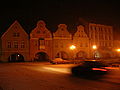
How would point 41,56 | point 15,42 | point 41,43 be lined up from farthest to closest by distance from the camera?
point 41,56
point 41,43
point 15,42

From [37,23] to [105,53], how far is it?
26.3m

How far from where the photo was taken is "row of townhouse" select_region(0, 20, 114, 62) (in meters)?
50.5

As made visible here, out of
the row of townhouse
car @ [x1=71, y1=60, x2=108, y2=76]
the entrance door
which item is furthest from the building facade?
car @ [x1=71, y1=60, x2=108, y2=76]

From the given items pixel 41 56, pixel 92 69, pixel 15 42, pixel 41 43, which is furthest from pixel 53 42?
pixel 92 69

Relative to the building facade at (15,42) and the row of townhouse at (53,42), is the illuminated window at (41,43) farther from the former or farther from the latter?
the building facade at (15,42)

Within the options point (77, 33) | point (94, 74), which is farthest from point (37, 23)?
point (94, 74)

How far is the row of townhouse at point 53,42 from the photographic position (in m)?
50.5

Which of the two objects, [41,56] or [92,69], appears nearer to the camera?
[92,69]

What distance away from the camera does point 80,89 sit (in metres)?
10.3

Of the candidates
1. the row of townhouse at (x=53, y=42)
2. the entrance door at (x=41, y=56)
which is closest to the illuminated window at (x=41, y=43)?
the row of townhouse at (x=53, y=42)

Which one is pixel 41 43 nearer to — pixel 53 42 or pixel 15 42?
pixel 53 42

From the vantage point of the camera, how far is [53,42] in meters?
53.3

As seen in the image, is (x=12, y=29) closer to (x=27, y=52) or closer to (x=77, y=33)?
(x=27, y=52)

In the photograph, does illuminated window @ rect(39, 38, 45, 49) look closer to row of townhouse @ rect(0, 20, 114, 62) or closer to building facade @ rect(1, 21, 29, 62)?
row of townhouse @ rect(0, 20, 114, 62)
